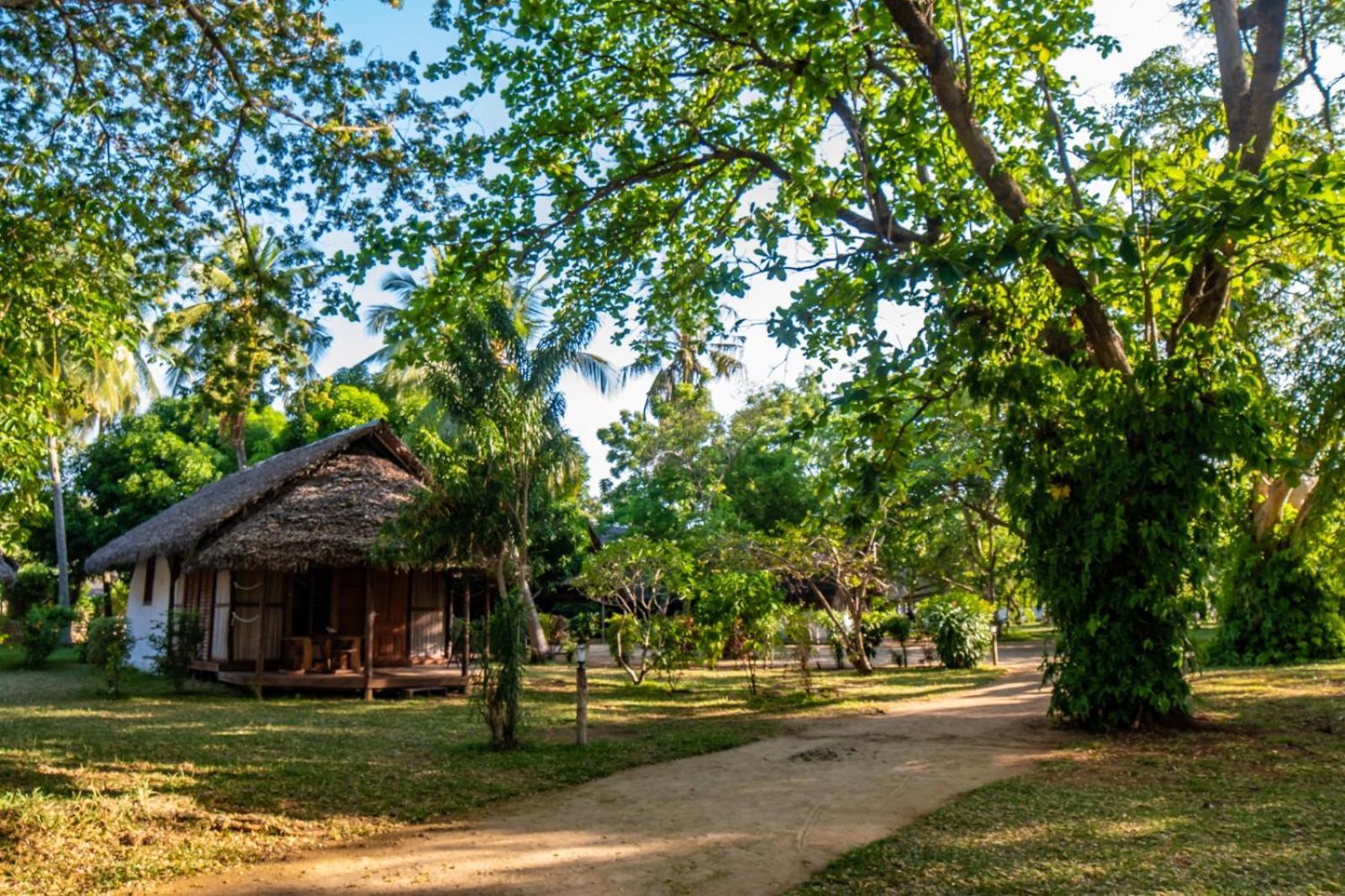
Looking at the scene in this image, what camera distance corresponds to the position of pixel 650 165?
861 centimetres

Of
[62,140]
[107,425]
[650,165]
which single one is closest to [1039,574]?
[650,165]

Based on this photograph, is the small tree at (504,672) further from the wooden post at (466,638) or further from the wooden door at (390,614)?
the wooden door at (390,614)

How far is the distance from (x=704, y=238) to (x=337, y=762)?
6600 millimetres

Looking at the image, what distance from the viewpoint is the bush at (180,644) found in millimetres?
16078

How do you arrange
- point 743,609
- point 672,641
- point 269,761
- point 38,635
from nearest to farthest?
1. point 269,761
2. point 743,609
3. point 672,641
4. point 38,635

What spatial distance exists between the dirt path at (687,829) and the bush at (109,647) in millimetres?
11096

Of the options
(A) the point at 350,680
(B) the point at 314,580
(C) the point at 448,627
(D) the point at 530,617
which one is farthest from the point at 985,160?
(D) the point at 530,617

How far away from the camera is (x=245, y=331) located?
8.59m

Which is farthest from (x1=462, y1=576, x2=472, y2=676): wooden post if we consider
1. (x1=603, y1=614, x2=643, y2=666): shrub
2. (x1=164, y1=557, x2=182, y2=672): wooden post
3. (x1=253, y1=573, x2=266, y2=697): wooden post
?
(x1=164, y1=557, x2=182, y2=672): wooden post

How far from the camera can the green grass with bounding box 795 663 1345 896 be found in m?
4.80

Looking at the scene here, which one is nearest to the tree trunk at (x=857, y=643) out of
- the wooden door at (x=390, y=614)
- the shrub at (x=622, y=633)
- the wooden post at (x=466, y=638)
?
the shrub at (x=622, y=633)

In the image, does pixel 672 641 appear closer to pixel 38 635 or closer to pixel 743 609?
pixel 743 609

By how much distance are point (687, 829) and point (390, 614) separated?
13485 millimetres

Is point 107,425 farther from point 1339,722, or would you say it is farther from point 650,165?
point 1339,722
